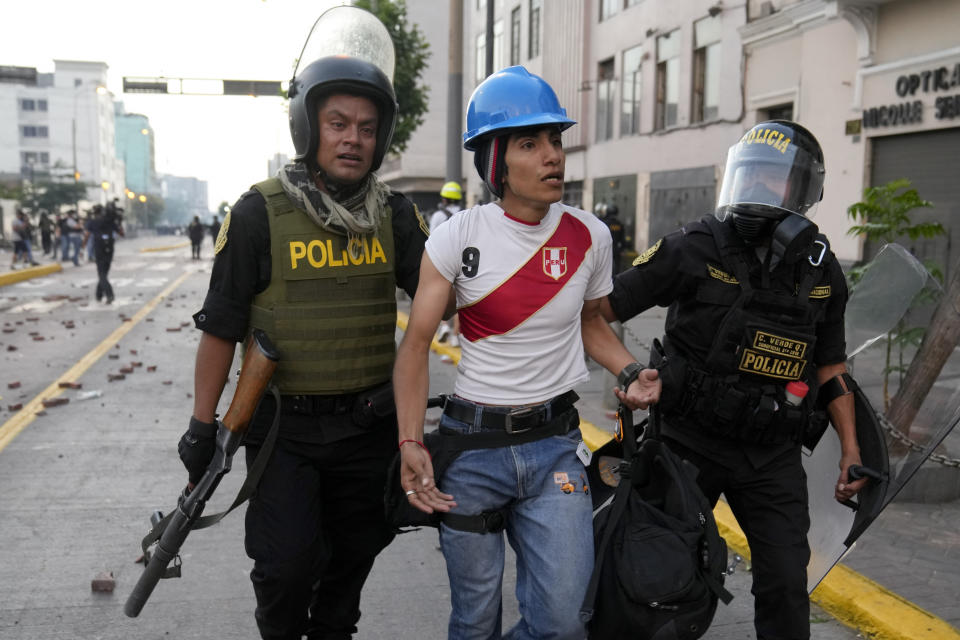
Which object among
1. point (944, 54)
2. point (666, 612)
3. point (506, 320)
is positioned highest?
point (944, 54)

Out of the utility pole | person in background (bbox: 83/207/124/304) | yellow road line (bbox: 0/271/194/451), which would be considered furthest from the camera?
person in background (bbox: 83/207/124/304)

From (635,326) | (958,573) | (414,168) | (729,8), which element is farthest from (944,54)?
(414,168)

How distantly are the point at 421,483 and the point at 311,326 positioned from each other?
2.13 feet

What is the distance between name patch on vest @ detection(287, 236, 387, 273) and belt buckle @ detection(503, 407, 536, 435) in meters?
0.71

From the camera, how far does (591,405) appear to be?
7.77m

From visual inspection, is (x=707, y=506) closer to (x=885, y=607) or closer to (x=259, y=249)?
(x=259, y=249)

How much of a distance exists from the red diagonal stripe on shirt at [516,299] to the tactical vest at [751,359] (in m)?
0.51

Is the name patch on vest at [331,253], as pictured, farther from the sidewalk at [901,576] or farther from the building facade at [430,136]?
the building facade at [430,136]

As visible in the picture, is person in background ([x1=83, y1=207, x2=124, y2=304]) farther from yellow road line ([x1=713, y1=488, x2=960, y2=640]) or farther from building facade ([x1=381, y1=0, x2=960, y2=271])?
yellow road line ([x1=713, y1=488, x2=960, y2=640])

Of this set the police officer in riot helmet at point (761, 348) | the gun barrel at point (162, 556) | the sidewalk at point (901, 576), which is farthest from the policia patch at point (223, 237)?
the sidewalk at point (901, 576)

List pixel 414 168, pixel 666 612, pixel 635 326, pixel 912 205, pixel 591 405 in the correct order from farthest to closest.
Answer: pixel 414 168 → pixel 635 326 → pixel 591 405 → pixel 912 205 → pixel 666 612

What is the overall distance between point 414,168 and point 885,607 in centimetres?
4192

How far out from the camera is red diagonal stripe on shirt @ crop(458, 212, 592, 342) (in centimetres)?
252

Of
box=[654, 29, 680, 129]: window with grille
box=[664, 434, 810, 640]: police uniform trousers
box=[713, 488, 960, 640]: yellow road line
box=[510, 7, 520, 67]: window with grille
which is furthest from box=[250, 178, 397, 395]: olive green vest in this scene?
box=[510, 7, 520, 67]: window with grille
